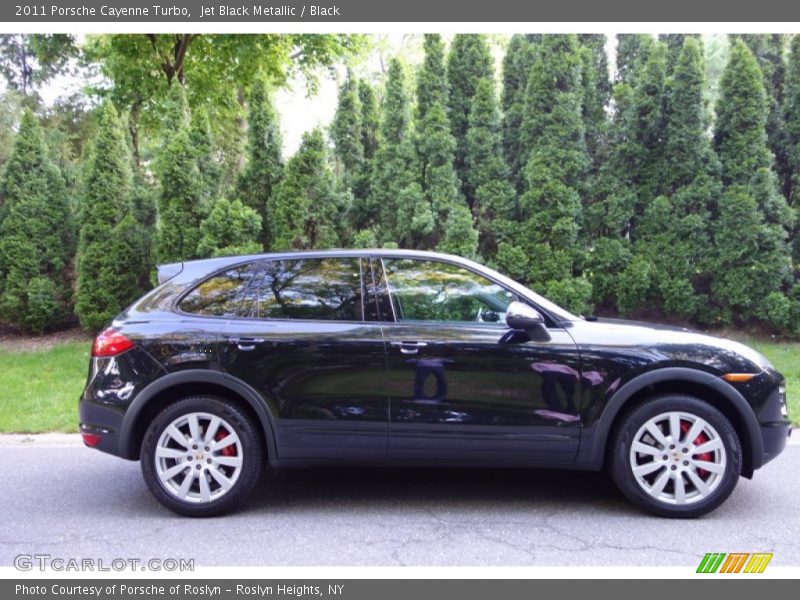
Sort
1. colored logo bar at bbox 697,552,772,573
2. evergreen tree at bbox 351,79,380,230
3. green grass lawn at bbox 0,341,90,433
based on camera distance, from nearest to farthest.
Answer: colored logo bar at bbox 697,552,772,573, green grass lawn at bbox 0,341,90,433, evergreen tree at bbox 351,79,380,230

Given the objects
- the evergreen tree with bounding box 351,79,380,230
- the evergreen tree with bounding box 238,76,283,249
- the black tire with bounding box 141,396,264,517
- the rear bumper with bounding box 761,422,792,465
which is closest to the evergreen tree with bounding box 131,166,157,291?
the evergreen tree with bounding box 238,76,283,249

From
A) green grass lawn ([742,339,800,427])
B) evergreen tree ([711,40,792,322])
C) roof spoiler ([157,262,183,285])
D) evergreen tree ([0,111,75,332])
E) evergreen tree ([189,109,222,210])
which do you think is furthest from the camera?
evergreen tree ([0,111,75,332])

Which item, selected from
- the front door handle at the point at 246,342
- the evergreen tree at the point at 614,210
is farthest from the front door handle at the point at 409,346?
the evergreen tree at the point at 614,210

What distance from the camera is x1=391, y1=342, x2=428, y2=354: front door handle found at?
3846 millimetres

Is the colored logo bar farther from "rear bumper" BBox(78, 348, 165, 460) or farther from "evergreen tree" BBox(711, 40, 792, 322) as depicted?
"evergreen tree" BBox(711, 40, 792, 322)

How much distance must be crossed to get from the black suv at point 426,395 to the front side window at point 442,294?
14 mm

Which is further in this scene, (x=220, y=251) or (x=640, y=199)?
(x=640, y=199)

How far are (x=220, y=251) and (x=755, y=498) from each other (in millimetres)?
6964

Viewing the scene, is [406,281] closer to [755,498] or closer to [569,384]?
[569,384]

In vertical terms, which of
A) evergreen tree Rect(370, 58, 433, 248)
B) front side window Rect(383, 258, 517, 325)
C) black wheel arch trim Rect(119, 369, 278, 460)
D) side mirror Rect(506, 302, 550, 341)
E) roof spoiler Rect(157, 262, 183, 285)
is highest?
evergreen tree Rect(370, 58, 433, 248)

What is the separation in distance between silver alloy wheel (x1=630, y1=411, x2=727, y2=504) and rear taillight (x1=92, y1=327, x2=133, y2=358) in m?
3.30

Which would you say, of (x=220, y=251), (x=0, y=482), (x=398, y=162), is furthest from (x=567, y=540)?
(x=398, y=162)

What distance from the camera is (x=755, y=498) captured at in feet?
13.7

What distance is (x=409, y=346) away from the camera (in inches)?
152
